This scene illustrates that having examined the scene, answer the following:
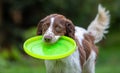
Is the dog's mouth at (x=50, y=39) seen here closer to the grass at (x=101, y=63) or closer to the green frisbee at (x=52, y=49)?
the green frisbee at (x=52, y=49)

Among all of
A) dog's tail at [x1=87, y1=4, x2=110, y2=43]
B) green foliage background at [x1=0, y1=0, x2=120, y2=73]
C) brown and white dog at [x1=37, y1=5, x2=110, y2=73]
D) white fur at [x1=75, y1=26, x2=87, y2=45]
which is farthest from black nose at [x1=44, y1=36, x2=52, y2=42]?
green foliage background at [x1=0, y1=0, x2=120, y2=73]

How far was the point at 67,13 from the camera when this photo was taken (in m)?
18.0

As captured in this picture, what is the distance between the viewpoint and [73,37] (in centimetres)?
884

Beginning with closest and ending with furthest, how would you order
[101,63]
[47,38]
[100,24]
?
[47,38] → [100,24] → [101,63]

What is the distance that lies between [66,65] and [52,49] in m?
0.47

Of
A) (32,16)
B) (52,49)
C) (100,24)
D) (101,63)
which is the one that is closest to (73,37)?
(52,49)

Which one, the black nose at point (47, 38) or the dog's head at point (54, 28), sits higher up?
the dog's head at point (54, 28)

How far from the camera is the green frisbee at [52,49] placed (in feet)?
27.7

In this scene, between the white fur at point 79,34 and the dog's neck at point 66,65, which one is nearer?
the dog's neck at point 66,65

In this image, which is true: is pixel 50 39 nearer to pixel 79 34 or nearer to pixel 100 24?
pixel 79 34

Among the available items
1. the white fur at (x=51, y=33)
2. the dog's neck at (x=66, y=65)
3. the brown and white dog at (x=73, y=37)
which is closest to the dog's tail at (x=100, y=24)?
the brown and white dog at (x=73, y=37)

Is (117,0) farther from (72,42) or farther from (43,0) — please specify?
(72,42)

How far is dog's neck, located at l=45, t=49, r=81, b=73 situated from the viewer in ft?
29.1

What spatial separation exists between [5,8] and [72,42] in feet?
32.4
